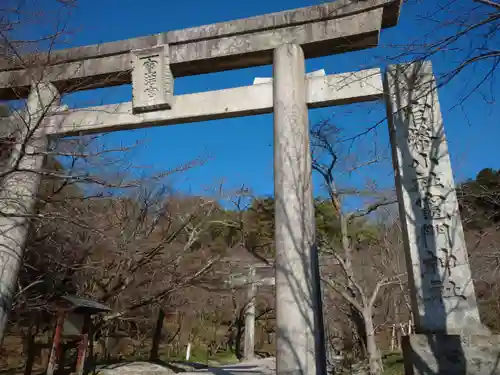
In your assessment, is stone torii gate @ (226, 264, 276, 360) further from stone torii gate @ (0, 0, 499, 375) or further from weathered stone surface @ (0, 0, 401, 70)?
weathered stone surface @ (0, 0, 401, 70)

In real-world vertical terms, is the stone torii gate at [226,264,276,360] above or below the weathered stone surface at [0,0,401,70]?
below

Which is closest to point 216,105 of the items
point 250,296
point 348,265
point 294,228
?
point 294,228

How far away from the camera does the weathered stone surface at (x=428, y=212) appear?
425 centimetres

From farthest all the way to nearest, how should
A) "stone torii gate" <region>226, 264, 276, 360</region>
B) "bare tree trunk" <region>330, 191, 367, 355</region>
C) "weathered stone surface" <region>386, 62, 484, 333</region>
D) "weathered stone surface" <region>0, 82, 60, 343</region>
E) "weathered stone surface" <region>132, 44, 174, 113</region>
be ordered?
"stone torii gate" <region>226, 264, 276, 360</region> → "bare tree trunk" <region>330, 191, 367, 355</region> → "weathered stone surface" <region>132, 44, 174, 113</region> → "weathered stone surface" <region>0, 82, 60, 343</region> → "weathered stone surface" <region>386, 62, 484, 333</region>

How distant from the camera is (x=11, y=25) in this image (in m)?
4.82

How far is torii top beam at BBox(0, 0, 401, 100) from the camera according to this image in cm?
584

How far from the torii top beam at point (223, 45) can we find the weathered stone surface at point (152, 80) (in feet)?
0.49

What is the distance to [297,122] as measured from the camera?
558cm

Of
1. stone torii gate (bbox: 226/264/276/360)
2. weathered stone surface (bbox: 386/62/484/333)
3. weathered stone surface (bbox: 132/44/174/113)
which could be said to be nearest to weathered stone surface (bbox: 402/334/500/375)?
weathered stone surface (bbox: 386/62/484/333)

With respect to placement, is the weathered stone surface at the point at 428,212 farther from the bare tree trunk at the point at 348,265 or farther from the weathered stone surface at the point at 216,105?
the bare tree trunk at the point at 348,265

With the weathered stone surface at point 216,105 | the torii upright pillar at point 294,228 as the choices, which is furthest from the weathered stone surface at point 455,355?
the weathered stone surface at point 216,105

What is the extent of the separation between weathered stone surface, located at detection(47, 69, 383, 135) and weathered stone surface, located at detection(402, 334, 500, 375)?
10.6 ft

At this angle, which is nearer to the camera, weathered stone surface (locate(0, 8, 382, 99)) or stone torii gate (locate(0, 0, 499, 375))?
stone torii gate (locate(0, 0, 499, 375))

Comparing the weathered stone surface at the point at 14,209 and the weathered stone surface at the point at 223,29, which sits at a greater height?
the weathered stone surface at the point at 223,29
